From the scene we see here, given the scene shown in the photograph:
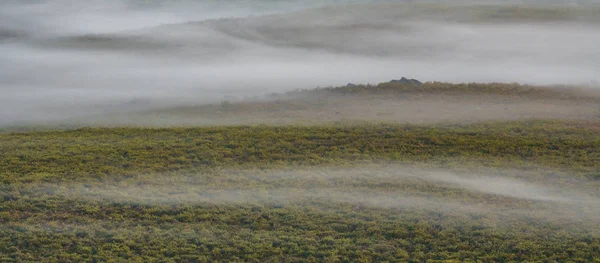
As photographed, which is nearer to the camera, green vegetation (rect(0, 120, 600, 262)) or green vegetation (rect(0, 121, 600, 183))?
green vegetation (rect(0, 120, 600, 262))

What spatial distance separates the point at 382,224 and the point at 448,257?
213cm

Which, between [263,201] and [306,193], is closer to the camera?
[263,201]

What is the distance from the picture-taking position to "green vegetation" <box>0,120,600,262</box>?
52.0 feet

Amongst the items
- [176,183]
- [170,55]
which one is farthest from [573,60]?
[176,183]

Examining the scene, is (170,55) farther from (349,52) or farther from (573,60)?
(573,60)

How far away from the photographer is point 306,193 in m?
19.6

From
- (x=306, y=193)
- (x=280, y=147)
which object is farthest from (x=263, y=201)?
(x=280, y=147)

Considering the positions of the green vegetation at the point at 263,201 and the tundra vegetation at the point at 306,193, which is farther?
the tundra vegetation at the point at 306,193

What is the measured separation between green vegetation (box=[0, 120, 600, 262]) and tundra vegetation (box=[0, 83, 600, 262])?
2.0 inches

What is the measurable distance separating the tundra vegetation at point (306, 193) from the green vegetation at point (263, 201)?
0.17 ft

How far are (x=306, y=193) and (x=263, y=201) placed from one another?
4.55 feet

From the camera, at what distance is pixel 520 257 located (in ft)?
50.7

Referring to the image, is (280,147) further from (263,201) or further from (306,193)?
(263,201)

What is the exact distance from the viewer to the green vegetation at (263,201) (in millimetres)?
15844
